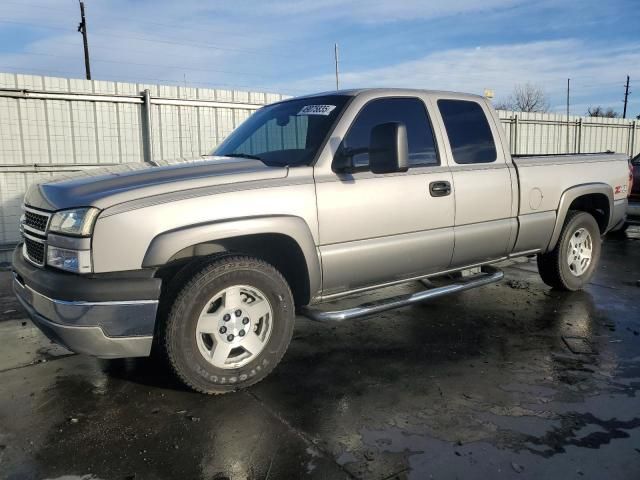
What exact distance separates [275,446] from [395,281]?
1763 mm

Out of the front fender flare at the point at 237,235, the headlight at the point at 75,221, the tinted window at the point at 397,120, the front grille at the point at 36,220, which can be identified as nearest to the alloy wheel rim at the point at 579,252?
the tinted window at the point at 397,120

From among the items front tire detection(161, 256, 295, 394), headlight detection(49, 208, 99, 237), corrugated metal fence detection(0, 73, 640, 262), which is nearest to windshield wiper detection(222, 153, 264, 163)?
front tire detection(161, 256, 295, 394)

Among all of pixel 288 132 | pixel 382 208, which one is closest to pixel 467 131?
pixel 382 208

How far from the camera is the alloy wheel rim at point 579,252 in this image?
18.6ft

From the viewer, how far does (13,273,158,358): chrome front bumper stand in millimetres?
2941

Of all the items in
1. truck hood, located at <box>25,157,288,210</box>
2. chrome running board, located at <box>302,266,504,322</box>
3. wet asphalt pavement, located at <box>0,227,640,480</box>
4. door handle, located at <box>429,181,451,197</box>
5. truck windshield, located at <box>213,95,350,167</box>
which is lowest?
wet asphalt pavement, located at <box>0,227,640,480</box>

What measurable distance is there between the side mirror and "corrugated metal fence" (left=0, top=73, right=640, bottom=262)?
6468mm

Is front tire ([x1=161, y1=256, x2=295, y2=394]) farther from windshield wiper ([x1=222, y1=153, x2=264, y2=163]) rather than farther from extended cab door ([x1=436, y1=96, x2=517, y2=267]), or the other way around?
extended cab door ([x1=436, y1=96, x2=517, y2=267])

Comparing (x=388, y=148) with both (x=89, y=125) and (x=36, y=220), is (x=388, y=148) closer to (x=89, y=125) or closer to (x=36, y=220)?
(x=36, y=220)

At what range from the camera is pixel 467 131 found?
15.4ft

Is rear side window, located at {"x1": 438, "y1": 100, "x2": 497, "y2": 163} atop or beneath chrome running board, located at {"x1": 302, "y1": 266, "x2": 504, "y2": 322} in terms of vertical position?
atop

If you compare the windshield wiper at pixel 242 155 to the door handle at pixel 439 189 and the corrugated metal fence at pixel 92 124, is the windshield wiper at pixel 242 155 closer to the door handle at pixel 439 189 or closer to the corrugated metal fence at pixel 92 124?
the door handle at pixel 439 189

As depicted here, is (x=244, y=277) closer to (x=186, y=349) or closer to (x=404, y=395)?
(x=186, y=349)

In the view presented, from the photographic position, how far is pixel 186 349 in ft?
10.4
